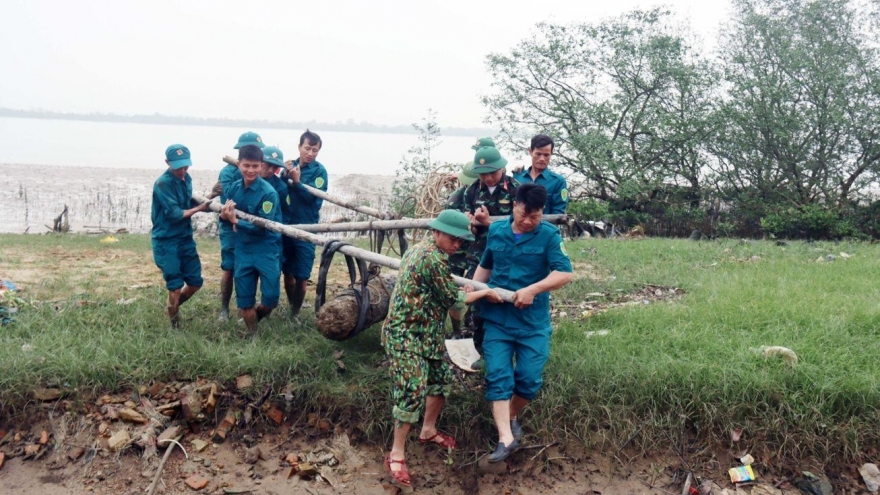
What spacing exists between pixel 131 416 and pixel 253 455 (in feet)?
2.73

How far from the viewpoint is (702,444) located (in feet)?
13.1

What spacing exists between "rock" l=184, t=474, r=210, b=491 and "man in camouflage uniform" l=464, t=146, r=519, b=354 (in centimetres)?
189

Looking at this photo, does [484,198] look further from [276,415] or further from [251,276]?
[276,415]

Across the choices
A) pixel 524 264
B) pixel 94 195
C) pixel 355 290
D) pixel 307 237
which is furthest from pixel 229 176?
pixel 94 195

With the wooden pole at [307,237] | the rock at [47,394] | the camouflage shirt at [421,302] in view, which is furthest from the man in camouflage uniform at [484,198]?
the rock at [47,394]

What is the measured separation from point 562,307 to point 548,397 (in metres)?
2.07

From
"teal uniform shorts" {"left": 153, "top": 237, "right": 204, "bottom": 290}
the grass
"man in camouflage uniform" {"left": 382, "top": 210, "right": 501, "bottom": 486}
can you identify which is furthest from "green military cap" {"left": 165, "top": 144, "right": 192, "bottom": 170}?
"man in camouflage uniform" {"left": 382, "top": 210, "right": 501, "bottom": 486}

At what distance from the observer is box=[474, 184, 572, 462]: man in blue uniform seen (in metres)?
3.58

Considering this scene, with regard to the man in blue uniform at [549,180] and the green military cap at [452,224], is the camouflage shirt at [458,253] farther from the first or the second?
the green military cap at [452,224]

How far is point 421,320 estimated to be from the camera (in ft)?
11.8

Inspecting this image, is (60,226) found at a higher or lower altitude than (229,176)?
lower

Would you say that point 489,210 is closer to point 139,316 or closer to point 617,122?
point 139,316

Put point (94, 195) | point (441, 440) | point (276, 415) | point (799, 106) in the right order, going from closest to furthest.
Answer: point (441, 440)
point (276, 415)
point (799, 106)
point (94, 195)

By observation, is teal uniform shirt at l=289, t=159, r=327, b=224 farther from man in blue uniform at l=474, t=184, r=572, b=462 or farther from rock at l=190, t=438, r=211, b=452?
man in blue uniform at l=474, t=184, r=572, b=462
